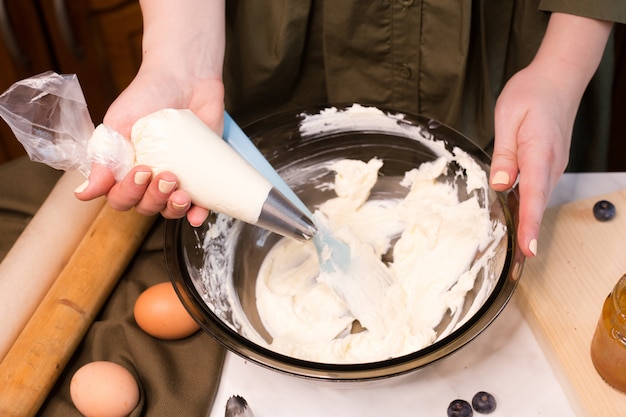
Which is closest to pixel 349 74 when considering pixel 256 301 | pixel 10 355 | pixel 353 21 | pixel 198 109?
pixel 353 21

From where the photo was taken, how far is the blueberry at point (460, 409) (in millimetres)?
963

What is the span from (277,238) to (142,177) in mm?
337

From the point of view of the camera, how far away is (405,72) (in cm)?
126

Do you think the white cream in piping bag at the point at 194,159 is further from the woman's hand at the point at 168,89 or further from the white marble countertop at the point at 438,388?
the white marble countertop at the point at 438,388

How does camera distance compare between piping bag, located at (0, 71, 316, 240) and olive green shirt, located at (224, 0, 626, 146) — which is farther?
olive green shirt, located at (224, 0, 626, 146)

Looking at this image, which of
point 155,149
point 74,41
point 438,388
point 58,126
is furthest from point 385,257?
point 74,41

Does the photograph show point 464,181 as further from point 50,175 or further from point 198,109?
point 50,175

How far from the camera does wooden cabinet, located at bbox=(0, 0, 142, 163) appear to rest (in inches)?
77.2

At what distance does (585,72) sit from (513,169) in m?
0.25

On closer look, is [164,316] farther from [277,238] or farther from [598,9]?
[598,9]

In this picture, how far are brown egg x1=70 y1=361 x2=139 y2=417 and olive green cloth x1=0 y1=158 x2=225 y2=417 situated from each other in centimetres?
2

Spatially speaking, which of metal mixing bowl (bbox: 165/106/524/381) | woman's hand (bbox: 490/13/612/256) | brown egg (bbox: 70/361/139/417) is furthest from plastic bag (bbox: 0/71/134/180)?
woman's hand (bbox: 490/13/612/256)

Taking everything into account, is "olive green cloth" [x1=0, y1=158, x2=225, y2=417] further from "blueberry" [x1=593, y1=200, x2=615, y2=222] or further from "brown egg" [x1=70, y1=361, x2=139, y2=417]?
"blueberry" [x1=593, y1=200, x2=615, y2=222]

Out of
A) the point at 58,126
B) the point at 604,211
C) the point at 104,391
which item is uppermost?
the point at 58,126
